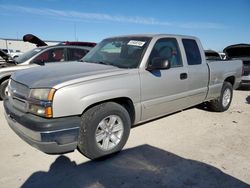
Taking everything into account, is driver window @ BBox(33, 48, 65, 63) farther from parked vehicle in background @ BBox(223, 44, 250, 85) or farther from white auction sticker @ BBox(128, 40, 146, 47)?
parked vehicle in background @ BBox(223, 44, 250, 85)

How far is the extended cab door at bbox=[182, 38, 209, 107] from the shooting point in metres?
4.67

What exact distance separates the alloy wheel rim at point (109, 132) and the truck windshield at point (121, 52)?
3.00ft

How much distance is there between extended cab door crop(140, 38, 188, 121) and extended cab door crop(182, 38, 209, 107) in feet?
0.65

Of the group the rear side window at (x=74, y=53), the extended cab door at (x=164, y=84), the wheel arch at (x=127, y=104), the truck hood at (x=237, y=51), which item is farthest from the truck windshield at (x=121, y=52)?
the truck hood at (x=237, y=51)

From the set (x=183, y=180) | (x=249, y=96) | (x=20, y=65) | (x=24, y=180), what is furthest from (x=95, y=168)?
(x=249, y=96)

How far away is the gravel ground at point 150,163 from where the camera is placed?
9.43 ft

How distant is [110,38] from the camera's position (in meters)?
4.81

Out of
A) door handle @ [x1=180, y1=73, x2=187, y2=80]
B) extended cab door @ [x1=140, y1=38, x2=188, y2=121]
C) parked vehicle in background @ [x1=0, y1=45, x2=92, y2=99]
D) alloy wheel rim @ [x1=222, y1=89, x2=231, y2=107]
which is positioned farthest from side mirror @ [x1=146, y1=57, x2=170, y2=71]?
parked vehicle in background @ [x1=0, y1=45, x2=92, y2=99]

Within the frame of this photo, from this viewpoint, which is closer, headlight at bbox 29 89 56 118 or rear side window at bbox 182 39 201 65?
headlight at bbox 29 89 56 118

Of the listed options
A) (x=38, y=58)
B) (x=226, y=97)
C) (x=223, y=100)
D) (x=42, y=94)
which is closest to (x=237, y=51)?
(x=226, y=97)

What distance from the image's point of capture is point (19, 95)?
3236 millimetres

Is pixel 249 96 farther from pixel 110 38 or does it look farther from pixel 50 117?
pixel 50 117

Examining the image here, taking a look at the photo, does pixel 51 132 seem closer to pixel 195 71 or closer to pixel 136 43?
pixel 136 43

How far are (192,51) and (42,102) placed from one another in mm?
3319
